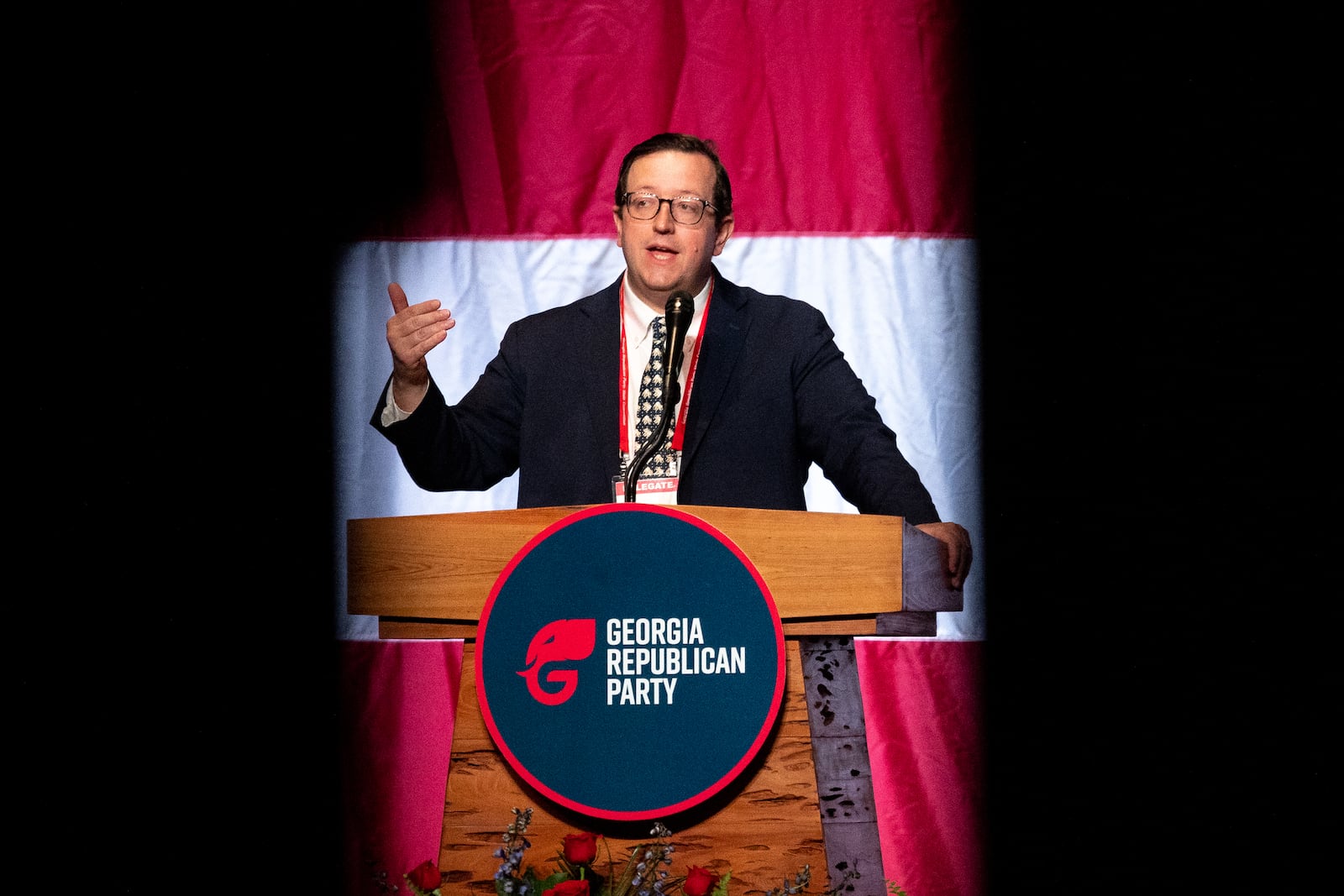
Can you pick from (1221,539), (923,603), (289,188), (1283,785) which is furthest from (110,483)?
(1283,785)

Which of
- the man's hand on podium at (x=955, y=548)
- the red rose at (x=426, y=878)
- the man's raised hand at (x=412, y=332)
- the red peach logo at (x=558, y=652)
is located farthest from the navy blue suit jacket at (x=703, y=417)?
the red rose at (x=426, y=878)

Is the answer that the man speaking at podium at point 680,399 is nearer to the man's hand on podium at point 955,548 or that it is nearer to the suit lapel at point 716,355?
the suit lapel at point 716,355

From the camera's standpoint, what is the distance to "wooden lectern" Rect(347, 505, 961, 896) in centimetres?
140

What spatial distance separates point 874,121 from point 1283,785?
1589 mm

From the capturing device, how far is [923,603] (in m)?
1.46

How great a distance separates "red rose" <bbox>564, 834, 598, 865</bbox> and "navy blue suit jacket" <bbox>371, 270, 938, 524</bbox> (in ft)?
2.37

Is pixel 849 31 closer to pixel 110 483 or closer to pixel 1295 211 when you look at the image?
pixel 1295 211

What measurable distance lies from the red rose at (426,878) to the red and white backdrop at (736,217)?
1256mm

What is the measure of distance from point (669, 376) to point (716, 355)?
0.58 metres

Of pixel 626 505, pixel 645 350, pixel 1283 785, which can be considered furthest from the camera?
pixel 1283 785

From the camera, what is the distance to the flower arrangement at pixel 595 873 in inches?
53.9

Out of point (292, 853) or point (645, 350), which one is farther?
point (292, 853)

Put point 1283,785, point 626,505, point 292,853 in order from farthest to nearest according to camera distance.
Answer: point 292,853 → point 1283,785 → point 626,505

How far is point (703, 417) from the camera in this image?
2.01 m
